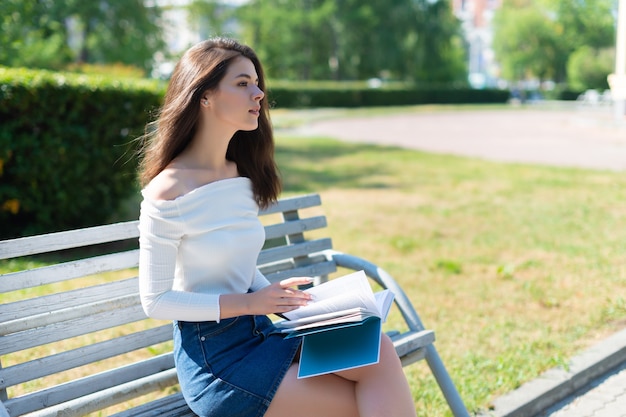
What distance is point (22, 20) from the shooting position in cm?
993

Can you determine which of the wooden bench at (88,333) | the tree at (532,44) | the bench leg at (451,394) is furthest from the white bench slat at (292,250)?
the tree at (532,44)

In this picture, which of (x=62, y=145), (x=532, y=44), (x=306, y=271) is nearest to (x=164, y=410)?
(x=306, y=271)

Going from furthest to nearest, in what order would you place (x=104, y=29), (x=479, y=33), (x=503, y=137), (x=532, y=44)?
(x=479, y=33) < (x=532, y=44) < (x=503, y=137) < (x=104, y=29)

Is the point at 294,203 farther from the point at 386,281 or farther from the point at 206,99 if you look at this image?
the point at 206,99

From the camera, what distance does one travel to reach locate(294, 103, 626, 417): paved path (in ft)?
11.2

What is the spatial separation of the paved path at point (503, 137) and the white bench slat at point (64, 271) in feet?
35.3

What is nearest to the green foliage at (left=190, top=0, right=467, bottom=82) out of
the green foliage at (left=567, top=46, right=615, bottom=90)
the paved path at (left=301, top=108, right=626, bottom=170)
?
the green foliage at (left=567, top=46, right=615, bottom=90)

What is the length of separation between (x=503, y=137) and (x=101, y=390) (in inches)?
692

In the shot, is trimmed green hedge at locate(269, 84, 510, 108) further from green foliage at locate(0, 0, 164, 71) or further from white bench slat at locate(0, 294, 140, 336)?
white bench slat at locate(0, 294, 140, 336)

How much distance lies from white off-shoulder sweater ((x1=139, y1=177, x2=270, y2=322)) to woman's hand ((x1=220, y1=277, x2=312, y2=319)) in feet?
0.12

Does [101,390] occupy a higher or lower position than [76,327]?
lower

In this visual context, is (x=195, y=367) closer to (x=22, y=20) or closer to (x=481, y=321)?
(x=481, y=321)

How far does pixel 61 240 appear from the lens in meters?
2.44

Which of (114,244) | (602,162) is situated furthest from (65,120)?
(602,162)
